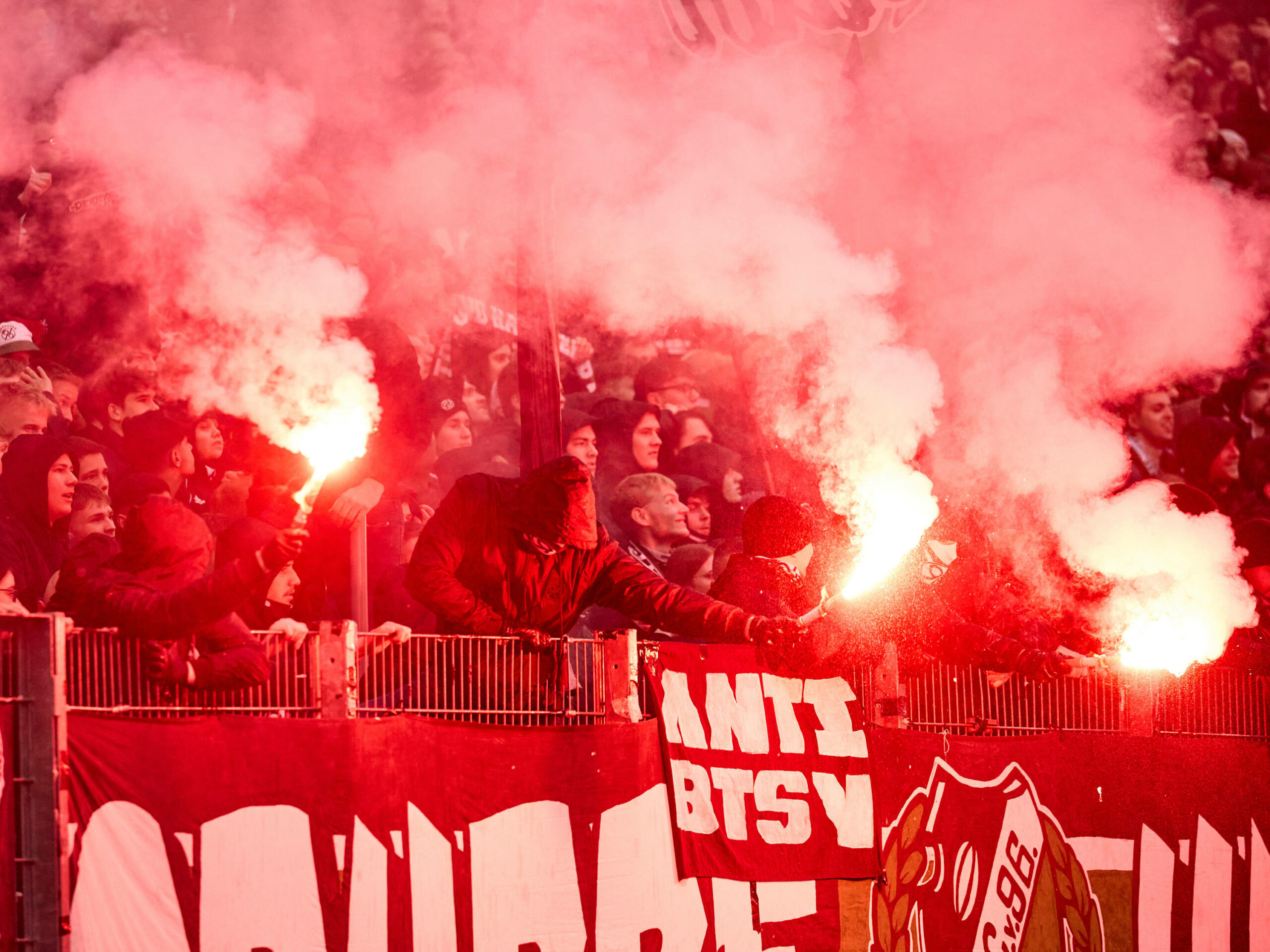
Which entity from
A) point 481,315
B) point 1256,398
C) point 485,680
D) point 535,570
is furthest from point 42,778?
point 1256,398

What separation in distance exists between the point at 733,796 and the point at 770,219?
14.5 ft

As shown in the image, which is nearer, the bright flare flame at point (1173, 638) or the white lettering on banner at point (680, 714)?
the white lettering on banner at point (680, 714)

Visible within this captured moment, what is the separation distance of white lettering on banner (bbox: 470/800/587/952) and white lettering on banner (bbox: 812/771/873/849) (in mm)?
1532

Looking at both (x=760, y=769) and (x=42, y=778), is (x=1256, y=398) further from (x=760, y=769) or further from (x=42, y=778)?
(x=42, y=778)

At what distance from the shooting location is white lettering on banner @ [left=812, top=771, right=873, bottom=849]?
782cm

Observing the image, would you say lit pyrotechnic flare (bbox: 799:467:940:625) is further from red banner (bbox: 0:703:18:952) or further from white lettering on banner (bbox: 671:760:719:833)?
red banner (bbox: 0:703:18:952)

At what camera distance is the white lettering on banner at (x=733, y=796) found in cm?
746

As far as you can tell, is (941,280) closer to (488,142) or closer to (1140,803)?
(488,142)

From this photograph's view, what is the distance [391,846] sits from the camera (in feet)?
20.8

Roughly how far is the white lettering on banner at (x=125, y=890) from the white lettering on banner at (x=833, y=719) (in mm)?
3395

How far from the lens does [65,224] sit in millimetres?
8984

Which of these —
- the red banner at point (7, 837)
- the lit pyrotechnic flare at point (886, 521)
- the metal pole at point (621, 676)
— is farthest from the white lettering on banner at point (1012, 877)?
the red banner at point (7, 837)

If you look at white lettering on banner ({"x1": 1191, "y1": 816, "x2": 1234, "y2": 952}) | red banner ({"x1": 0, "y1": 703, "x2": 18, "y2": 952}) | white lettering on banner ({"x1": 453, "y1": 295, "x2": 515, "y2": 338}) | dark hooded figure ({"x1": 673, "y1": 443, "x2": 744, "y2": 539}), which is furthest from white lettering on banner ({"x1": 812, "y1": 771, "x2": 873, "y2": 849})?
white lettering on banner ({"x1": 453, "y1": 295, "x2": 515, "y2": 338})

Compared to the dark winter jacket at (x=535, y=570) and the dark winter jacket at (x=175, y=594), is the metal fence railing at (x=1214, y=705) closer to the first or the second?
the dark winter jacket at (x=535, y=570)
